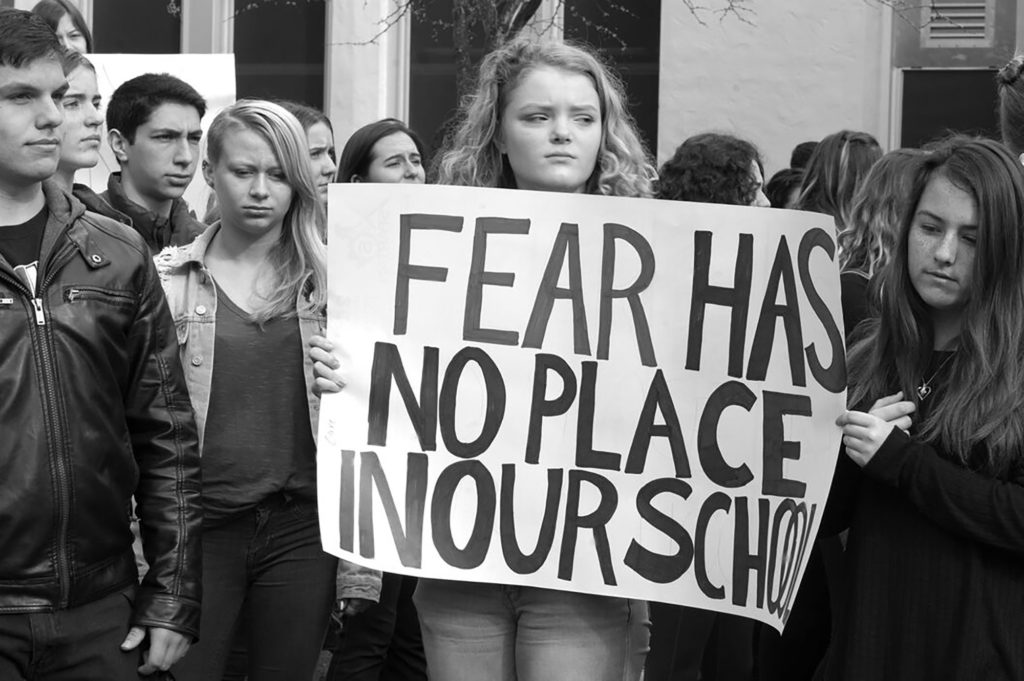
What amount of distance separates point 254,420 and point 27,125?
41.3 inches

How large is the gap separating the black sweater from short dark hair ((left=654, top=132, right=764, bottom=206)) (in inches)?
82.7

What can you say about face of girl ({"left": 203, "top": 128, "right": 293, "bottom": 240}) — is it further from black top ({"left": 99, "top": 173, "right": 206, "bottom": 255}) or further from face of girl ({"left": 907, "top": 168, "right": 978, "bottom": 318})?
face of girl ({"left": 907, "top": 168, "right": 978, "bottom": 318})

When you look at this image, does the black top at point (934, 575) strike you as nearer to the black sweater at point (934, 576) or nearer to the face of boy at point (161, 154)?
the black sweater at point (934, 576)

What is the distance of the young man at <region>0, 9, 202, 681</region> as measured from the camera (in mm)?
3100

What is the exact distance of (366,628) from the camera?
4.82 meters

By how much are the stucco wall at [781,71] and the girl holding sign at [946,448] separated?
699 cm

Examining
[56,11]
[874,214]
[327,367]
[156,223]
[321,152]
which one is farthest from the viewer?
[56,11]

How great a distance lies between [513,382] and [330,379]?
1.28 feet

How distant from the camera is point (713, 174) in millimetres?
5254

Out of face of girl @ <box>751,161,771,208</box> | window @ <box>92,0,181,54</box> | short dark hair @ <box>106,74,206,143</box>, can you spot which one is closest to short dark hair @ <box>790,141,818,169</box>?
face of girl @ <box>751,161,771,208</box>

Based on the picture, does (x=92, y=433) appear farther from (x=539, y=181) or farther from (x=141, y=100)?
(x=141, y=100)

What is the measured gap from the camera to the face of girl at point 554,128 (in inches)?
137

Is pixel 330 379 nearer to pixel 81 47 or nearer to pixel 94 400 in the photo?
pixel 94 400

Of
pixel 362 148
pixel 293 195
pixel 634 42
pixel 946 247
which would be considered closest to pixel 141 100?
pixel 362 148
